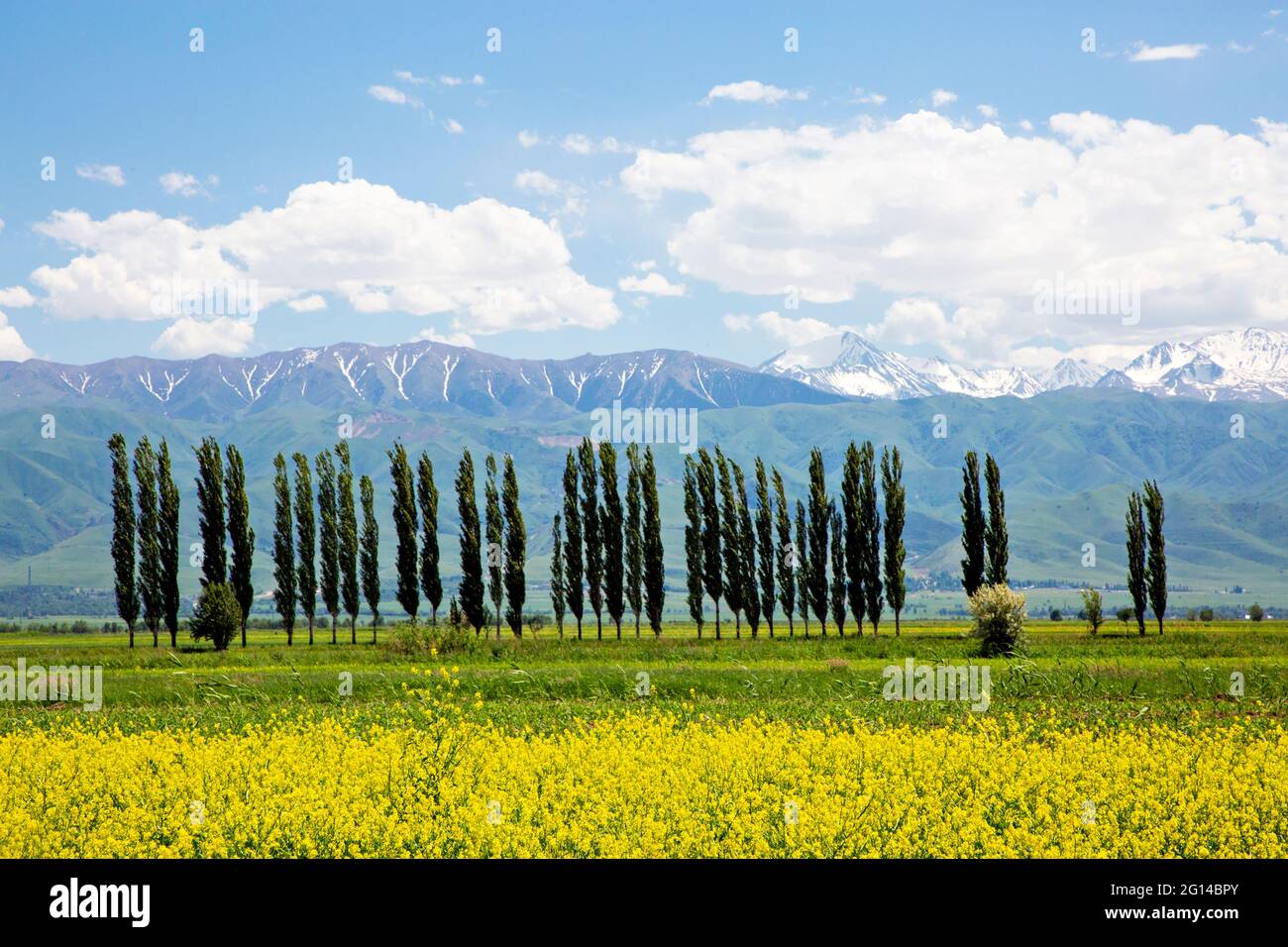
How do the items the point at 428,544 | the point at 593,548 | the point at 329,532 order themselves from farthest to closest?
the point at 329,532, the point at 593,548, the point at 428,544

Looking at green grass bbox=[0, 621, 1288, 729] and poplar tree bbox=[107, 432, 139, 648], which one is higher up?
poplar tree bbox=[107, 432, 139, 648]

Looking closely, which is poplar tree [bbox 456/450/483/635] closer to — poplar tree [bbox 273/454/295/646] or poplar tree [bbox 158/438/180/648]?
poplar tree [bbox 273/454/295/646]

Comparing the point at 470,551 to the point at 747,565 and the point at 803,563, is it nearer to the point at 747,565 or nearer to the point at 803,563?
the point at 747,565

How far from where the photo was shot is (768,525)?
86.4 m

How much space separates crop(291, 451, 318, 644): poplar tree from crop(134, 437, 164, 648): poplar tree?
1062cm

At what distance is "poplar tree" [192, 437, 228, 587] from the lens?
7644cm

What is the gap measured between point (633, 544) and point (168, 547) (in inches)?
1422

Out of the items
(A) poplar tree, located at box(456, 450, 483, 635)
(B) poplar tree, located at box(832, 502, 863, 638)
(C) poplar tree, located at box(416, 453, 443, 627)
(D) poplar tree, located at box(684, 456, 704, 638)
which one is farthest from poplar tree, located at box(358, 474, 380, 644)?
(B) poplar tree, located at box(832, 502, 863, 638)

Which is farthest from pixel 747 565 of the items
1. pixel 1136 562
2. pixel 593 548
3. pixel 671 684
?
pixel 671 684

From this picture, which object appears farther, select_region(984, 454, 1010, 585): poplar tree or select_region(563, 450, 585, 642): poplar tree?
select_region(563, 450, 585, 642): poplar tree

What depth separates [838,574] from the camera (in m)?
83.6
